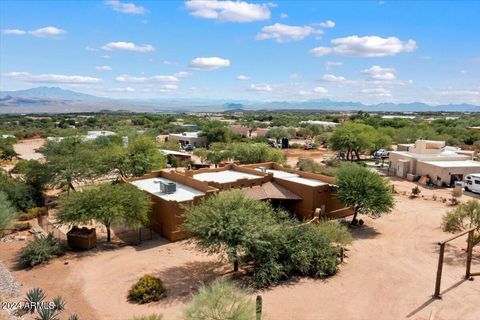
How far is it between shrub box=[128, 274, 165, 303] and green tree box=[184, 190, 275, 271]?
10.3 ft

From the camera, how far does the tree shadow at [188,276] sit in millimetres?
19797

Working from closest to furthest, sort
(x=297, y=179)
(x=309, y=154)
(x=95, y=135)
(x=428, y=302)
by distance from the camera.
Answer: (x=428, y=302) → (x=297, y=179) → (x=95, y=135) → (x=309, y=154)

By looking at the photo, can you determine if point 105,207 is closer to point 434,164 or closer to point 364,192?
point 364,192

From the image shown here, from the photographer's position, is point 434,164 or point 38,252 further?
point 434,164

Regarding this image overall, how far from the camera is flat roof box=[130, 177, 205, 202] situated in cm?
2847

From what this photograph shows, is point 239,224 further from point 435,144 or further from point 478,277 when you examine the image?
point 435,144

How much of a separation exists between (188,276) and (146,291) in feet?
10.7

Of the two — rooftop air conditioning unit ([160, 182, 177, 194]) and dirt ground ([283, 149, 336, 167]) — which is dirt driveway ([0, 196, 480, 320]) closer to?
A: rooftop air conditioning unit ([160, 182, 177, 194])

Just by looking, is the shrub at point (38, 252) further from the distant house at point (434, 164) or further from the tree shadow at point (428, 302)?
the distant house at point (434, 164)

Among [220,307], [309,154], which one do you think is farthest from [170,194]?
[309,154]

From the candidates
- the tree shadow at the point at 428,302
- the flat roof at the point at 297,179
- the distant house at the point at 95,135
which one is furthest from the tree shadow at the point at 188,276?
the distant house at the point at 95,135

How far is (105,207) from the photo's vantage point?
2528cm

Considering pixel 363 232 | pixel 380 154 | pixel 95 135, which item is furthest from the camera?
pixel 95 135

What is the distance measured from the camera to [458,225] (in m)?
27.6
